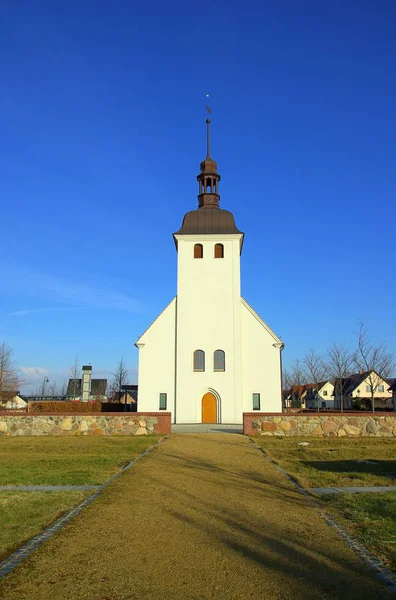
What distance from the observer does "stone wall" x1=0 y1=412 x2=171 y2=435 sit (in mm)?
22562

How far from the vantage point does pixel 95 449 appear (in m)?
16.8

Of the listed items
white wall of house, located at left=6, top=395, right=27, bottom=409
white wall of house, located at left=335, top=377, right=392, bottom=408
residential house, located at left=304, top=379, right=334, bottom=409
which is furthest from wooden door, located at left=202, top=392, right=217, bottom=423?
residential house, located at left=304, top=379, right=334, bottom=409

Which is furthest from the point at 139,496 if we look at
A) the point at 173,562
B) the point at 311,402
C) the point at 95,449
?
the point at 311,402

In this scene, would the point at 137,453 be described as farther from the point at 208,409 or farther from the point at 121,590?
the point at 208,409

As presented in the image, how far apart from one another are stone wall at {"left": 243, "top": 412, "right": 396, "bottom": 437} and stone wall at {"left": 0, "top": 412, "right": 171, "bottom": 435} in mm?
4756

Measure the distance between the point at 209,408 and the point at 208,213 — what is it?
45.0 feet

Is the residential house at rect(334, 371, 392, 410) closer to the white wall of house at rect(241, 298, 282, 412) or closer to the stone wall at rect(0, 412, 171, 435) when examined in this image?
the white wall of house at rect(241, 298, 282, 412)

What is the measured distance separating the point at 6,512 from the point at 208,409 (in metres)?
25.4

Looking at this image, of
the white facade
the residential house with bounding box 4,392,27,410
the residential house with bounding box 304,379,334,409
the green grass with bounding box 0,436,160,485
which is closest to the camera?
the green grass with bounding box 0,436,160,485

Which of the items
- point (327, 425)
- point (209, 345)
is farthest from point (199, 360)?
point (327, 425)

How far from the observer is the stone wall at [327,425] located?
878 inches

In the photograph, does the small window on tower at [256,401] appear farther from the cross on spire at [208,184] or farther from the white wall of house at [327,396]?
the white wall of house at [327,396]

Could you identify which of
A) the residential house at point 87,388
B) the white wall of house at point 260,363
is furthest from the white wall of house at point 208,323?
the residential house at point 87,388

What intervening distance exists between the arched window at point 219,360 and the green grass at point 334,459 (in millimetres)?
11742
